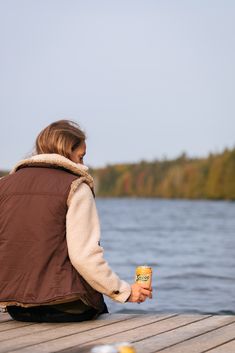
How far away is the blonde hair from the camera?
4.53m

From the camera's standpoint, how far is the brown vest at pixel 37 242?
14.4 ft

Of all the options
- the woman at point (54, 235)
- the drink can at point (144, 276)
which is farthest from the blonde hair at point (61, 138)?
the drink can at point (144, 276)

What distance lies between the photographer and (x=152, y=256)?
2389 centimetres

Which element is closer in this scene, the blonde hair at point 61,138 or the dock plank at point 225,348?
the dock plank at point 225,348

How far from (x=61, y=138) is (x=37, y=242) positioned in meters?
0.61

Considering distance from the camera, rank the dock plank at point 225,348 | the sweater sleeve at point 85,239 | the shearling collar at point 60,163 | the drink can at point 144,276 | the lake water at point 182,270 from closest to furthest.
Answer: the dock plank at point 225,348
the sweater sleeve at point 85,239
the shearling collar at point 60,163
the drink can at point 144,276
the lake water at point 182,270

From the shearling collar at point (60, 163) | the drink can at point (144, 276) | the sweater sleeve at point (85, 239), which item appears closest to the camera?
the sweater sleeve at point (85, 239)

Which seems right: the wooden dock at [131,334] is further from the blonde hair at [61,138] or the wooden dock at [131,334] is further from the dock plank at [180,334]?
the blonde hair at [61,138]

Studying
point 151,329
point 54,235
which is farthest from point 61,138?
point 151,329

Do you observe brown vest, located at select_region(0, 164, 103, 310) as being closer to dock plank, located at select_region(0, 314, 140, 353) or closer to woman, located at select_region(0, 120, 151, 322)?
woman, located at select_region(0, 120, 151, 322)

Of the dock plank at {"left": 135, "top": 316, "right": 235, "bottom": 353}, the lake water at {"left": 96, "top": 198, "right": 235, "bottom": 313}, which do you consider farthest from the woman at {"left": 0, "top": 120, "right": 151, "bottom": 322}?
the lake water at {"left": 96, "top": 198, "right": 235, "bottom": 313}

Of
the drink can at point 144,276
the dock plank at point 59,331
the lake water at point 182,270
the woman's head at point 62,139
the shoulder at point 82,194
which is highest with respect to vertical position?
the woman's head at point 62,139

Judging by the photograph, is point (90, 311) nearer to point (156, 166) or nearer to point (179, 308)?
point (179, 308)

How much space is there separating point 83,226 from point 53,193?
26cm
